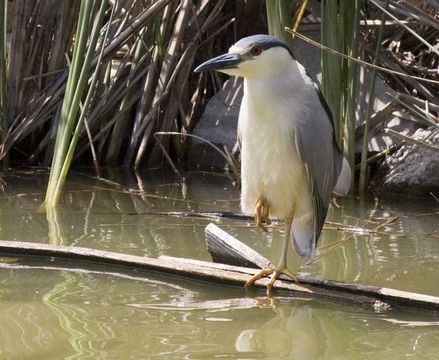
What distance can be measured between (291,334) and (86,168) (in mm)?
4012

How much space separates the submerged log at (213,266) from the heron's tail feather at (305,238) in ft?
1.09

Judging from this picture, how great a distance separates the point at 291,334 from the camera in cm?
350

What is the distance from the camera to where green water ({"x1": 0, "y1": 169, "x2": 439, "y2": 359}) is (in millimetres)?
3297

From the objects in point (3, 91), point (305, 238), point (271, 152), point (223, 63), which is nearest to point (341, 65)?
point (305, 238)

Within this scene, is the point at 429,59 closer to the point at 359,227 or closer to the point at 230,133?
the point at 230,133

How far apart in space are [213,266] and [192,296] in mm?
191

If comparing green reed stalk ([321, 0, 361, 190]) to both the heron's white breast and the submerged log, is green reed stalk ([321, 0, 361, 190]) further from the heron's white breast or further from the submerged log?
the submerged log

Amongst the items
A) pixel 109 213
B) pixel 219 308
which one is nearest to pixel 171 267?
pixel 219 308

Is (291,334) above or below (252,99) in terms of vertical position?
below

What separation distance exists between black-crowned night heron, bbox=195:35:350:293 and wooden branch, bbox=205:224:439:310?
0.14 m

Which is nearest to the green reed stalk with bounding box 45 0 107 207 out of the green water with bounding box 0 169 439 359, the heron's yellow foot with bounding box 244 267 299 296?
A: the green water with bounding box 0 169 439 359

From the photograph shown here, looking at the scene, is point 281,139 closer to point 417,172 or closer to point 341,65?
point 341,65

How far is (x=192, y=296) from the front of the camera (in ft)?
12.9

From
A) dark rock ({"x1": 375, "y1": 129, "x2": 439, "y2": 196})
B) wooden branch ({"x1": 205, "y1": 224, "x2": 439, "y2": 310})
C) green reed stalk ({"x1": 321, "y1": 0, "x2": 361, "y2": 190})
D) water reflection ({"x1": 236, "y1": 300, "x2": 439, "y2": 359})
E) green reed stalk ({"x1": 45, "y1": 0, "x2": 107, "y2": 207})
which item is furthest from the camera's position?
dark rock ({"x1": 375, "y1": 129, "x2": 439, "y2": 196})
